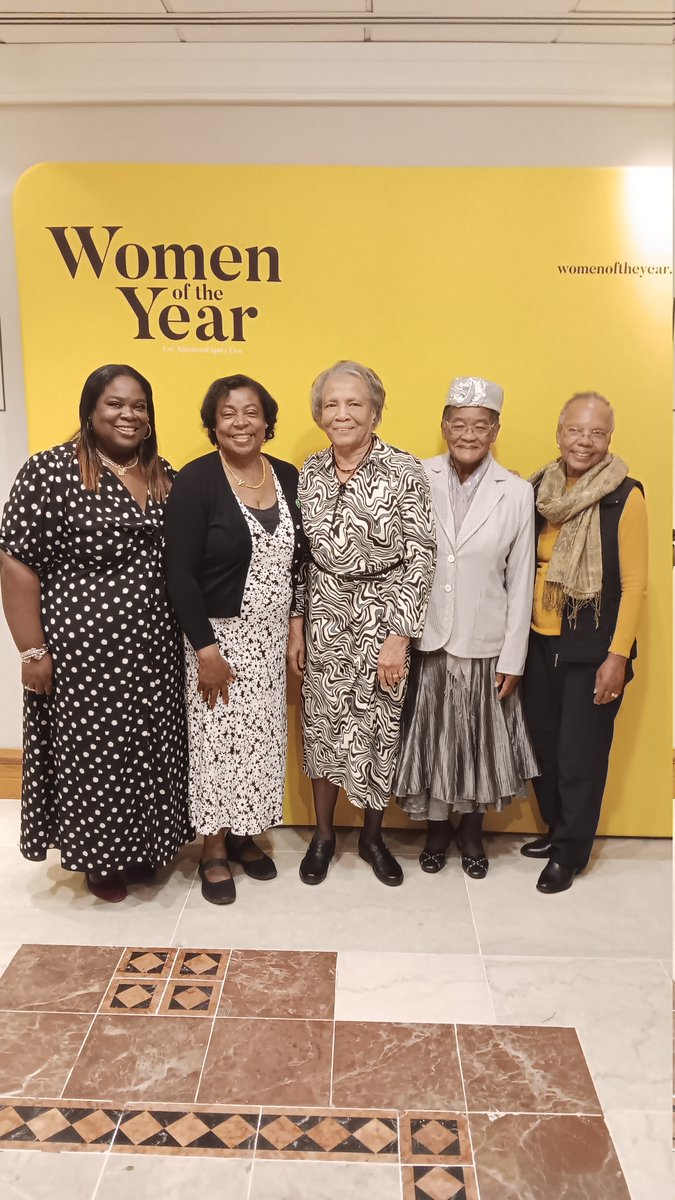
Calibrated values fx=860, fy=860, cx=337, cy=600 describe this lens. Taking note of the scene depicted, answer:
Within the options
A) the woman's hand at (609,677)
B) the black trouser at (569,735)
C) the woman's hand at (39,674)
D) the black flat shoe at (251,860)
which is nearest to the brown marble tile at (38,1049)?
the black flat shoe at (251,860)

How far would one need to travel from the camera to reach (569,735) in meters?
2.96

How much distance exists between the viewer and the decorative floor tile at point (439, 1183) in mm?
1850

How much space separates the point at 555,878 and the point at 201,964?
1266 millimetres

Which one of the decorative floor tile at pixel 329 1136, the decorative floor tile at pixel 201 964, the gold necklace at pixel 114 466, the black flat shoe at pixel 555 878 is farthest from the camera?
the black flat shoe at pixel 555 878

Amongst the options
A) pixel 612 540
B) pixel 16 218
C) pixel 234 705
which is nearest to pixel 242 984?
pixel 234 705

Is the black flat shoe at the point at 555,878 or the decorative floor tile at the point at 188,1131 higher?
the black flat shoe at the point at 555,878

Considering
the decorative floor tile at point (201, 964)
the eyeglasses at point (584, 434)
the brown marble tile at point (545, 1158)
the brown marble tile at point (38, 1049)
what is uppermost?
the eyeglasses at point (584, 434)

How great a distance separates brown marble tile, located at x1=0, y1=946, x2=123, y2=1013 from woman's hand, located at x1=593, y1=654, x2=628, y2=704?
69.3 inches

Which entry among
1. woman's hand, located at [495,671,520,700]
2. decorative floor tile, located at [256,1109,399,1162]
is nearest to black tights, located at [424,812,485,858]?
woman's hand, located at [495,671,520,700]

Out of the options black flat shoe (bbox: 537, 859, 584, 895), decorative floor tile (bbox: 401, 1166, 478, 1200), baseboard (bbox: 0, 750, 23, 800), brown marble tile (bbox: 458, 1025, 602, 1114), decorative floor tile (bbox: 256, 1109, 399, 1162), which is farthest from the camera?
baseboard (bbox: 0, 750, 23, 800)

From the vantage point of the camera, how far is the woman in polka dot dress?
2.61 m

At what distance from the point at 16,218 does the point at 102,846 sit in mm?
2227

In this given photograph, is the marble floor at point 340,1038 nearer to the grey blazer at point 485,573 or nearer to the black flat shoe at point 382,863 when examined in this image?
the black flat shoe at point 382,863

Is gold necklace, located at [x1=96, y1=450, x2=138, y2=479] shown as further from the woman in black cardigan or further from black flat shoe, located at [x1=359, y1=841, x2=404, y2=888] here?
black flat shoe, located at [x1=359, y1=841, x2=404, y2=888]
